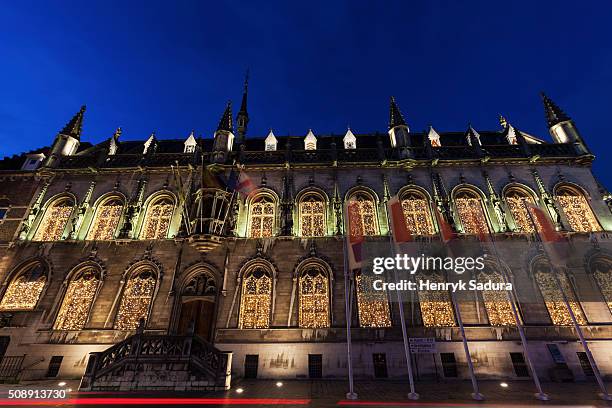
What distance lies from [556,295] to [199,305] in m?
20.0

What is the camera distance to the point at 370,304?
56.0ft

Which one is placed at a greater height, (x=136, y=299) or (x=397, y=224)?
(x=397, y=224)

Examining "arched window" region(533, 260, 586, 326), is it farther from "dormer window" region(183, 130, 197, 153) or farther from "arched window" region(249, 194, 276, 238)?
"dormer window" region(183, 130, 197, 153)

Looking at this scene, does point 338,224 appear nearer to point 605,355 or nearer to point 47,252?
point 605,355

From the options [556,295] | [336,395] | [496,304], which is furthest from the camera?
[556,295]

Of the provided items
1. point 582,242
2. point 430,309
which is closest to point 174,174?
point 430,309

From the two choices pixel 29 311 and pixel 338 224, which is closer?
pixel 29 311

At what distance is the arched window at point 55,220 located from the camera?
19.8 meters

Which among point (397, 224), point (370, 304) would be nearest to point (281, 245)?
point (370, 304)

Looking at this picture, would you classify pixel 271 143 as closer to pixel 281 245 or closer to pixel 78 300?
pixel 281 245

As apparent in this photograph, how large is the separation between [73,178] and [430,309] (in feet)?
82.8

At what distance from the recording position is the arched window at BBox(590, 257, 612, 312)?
1702cm

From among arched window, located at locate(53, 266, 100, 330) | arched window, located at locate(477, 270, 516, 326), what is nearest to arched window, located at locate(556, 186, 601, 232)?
arched window, located at locate(477, 270, 516, 326)

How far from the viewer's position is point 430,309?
1695 cm
